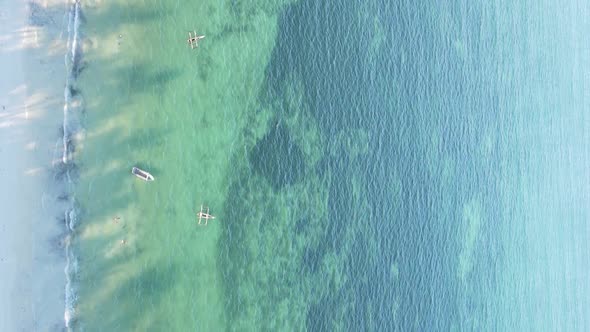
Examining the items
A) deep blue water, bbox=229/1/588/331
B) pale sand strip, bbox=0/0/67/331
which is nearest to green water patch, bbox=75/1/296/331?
pale sand strip, bbox=0/0/67/331

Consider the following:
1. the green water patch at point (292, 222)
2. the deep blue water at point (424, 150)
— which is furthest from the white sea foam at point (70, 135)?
the deep blue water at point (424, 150)

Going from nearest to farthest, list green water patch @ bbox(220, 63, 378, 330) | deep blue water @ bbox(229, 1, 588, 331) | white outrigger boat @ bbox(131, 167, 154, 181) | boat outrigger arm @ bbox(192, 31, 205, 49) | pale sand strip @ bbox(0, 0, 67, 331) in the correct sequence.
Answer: pale sand strip @ bbox(0, 0, 67, 331)
white outrigger boat @ bbox(131, 167, 154, 181)
boat outrigger arm @ bbox(192, 31, 205, 49)
green water patch @ bbox(220, 63, 378, 330)
deep blue water @ bbox(229, 1, 588, 331)

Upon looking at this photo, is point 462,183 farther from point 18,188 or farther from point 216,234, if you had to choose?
point 18,188

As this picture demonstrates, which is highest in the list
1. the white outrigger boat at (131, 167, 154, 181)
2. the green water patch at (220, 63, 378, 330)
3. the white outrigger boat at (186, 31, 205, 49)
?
the white outrigger boat at (186, 31, 205, 49)

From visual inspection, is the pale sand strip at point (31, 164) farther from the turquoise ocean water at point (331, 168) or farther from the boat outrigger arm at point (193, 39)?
the boat outrigger arm at point (193, 39)

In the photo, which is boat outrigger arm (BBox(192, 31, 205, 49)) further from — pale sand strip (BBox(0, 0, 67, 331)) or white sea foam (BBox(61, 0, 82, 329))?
pale sand strip (BBox(0, 0, 67, 331))

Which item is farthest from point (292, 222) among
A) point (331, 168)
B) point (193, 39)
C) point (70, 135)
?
point (70, 135)

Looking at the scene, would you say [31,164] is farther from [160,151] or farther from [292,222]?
[292,222]
